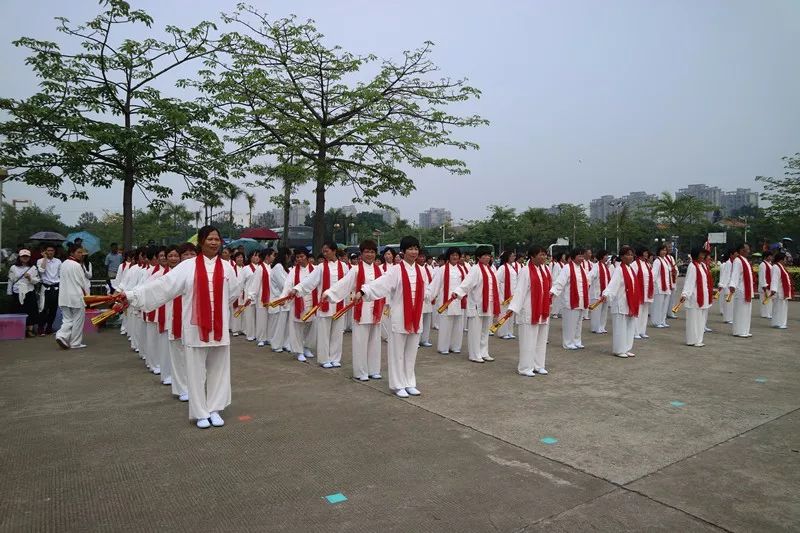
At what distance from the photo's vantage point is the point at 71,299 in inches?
378

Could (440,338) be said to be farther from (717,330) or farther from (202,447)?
(717,330)

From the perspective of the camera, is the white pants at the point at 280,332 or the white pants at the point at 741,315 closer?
the white pants at the point at 280,332

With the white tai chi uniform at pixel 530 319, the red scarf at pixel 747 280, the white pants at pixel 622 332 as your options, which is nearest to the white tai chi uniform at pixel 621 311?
the white pants at pixel 622 332

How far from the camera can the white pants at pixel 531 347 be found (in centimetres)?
751

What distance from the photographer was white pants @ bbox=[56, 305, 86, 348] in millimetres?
9469

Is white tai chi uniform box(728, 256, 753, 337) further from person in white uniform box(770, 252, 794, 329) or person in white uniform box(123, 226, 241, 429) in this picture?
person in white uniform box(123, 226, 241, 429)

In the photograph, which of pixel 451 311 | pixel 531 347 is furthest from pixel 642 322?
pixel 531 347

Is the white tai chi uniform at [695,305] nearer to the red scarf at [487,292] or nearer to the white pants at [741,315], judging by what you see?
the white pants at [741,315]

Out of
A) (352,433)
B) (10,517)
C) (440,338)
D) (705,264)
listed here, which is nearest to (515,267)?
(440,338)

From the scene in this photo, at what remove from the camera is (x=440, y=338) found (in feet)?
31.5

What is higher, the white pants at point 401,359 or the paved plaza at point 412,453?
the white pants at point 401,359

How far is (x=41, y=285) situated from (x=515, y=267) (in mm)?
9619

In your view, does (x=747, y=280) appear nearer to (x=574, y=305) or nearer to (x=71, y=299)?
(x=574, y=305)

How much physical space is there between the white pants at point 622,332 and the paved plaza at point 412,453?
1143 mm
